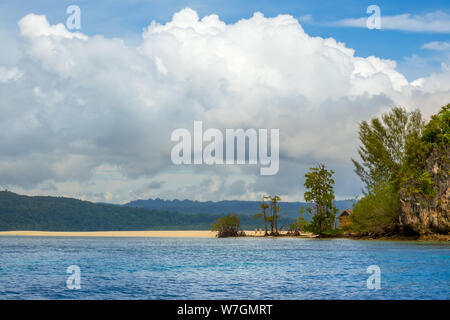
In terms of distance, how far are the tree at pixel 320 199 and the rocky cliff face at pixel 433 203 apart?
80.6 ft

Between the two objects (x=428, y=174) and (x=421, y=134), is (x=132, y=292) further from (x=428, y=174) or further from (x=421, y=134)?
(x=421, y=134)

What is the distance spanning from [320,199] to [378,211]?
819 inches

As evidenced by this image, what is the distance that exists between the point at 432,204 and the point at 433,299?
51.5 metres

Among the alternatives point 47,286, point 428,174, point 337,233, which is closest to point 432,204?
point 428,174

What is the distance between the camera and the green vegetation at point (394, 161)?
236 feet

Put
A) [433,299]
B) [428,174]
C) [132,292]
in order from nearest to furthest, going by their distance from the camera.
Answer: [433,299]
[132,292]
[428,174]

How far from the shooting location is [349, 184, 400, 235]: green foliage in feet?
263

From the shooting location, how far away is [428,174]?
71188 mm

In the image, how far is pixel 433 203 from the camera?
71.9 metres

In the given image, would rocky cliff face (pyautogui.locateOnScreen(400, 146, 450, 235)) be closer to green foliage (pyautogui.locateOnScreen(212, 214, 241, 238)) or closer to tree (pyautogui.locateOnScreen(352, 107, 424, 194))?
tree (pyautogui.locateOnScreen(352, 107, 424, 194))

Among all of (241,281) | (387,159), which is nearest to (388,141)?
(387,159)

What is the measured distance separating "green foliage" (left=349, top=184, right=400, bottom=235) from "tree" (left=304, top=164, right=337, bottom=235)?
8946 mm

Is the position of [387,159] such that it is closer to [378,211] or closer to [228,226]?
[378,211]

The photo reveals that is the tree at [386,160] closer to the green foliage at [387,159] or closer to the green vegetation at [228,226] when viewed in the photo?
the green foliage at [387,159]
